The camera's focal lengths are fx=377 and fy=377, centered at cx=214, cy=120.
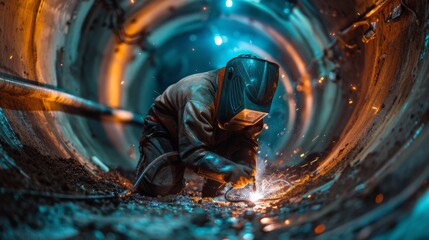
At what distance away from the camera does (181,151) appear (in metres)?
2.90

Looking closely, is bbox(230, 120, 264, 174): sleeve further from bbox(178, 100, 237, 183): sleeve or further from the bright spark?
bbox(178, 100, 237, 183): sleeve

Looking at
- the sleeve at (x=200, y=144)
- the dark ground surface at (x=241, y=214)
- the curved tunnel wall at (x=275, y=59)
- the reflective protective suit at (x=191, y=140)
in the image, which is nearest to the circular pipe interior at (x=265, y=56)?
A: the curved tunnel wall at (x=275, y=59)

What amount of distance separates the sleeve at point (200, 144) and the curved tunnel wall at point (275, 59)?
762mm

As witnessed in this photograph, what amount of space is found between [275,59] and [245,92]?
1.91 metres

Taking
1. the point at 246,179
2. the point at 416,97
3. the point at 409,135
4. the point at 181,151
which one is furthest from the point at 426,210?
the point at 181,151

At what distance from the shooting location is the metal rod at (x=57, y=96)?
291 centimetres

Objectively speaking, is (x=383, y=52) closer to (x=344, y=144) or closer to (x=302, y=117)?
(x=344, y=144)

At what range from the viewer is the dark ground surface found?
1400mm

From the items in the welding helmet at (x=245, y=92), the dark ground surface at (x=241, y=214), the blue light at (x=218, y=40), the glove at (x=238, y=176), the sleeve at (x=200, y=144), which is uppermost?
the blue light at (x=218, y=40)

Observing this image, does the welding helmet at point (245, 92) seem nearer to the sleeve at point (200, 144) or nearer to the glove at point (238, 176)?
the sleeve at point (200, 144)

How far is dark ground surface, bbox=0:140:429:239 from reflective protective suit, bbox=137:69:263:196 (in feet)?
1.48

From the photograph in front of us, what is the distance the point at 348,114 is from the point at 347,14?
3.24ft

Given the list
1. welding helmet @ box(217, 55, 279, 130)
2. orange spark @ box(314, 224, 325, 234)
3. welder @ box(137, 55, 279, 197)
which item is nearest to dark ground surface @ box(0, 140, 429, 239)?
orange spark @ box(314, 224, 325, 234)

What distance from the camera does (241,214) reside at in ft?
7.46
